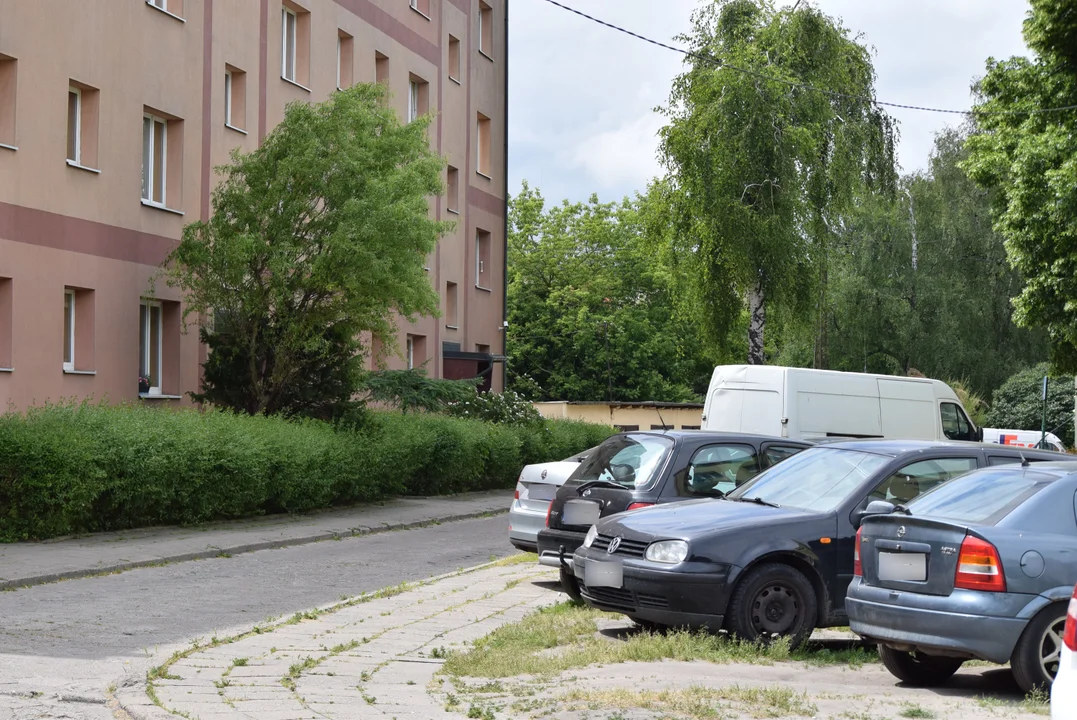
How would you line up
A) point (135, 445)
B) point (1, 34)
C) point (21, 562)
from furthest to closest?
point (1, 34)
point (135, 445)
point (21, 562)

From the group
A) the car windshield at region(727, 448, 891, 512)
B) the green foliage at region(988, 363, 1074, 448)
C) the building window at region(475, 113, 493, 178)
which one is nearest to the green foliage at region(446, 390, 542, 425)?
the building window at region(475, 113, 493, 178)

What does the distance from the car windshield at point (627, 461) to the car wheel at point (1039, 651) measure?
4.14 m

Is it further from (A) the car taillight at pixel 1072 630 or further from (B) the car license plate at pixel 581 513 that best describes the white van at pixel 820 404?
(A) the car taillight at pixel 1072 630

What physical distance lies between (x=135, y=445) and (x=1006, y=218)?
17681 mm

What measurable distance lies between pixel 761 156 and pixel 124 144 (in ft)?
59.2

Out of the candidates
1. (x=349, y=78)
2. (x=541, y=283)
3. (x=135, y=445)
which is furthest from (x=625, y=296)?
(x=135, y=445)

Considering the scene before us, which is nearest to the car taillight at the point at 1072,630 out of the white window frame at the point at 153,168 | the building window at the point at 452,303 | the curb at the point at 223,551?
the curb at the point at 223,551

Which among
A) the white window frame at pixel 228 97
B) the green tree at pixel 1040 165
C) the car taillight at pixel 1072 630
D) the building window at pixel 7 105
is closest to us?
the car taillight at pixel 1072 630

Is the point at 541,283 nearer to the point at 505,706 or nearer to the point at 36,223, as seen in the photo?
the point at 36,223

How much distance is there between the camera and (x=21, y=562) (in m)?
13.9

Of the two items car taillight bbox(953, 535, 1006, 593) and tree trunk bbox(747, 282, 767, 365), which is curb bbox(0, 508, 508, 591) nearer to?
car taillight bbox(953, 535, 1006, 593)

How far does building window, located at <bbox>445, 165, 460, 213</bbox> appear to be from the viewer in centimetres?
3712

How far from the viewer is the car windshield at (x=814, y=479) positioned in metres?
9.48

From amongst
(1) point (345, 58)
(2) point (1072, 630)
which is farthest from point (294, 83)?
(2) point (1072, 630)
